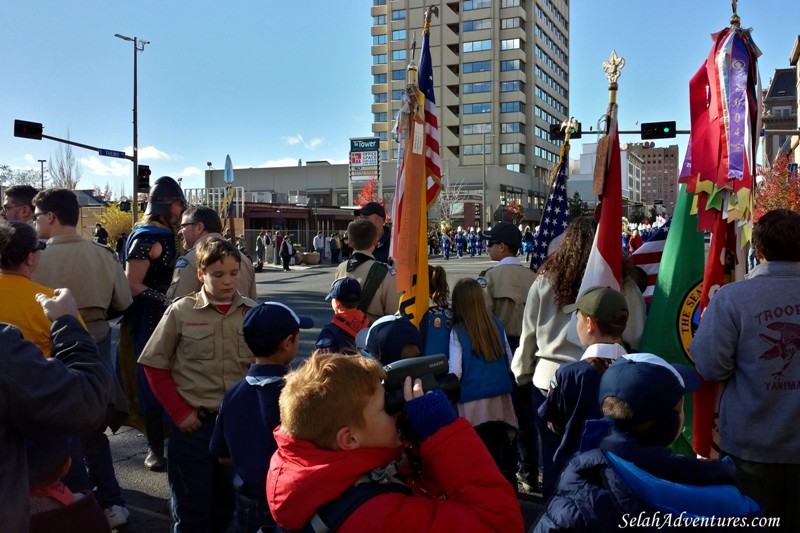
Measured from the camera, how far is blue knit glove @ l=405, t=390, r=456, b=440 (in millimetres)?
1749

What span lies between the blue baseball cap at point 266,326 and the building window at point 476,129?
85.5m

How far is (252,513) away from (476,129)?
8674 centimetres

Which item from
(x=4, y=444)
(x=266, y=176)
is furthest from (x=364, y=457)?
(x=266, y=176)

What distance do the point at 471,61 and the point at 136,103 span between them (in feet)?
205

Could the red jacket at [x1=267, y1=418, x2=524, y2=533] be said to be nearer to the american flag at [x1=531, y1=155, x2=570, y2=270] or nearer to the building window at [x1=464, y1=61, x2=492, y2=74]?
the american flag at [x1=531, y1=155, x2=570, y2=270]

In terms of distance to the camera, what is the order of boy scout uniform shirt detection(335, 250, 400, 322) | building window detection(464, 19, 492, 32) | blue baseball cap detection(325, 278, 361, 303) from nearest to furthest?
blue baseball cap detection(325, 278, 361, 303) < boy scout uniform shirt detection(335, 250, 400, 322) < building window detection(464, 19, 492, 32)

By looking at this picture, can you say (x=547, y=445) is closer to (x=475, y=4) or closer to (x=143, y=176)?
(x=143, y=176)

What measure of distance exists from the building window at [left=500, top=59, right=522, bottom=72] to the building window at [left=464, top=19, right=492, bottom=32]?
17.0ft

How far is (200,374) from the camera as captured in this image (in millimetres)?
3561

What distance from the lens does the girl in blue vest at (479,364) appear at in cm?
414

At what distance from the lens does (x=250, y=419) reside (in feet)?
8.73

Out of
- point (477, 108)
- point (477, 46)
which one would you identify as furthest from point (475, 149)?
point (477, 46)

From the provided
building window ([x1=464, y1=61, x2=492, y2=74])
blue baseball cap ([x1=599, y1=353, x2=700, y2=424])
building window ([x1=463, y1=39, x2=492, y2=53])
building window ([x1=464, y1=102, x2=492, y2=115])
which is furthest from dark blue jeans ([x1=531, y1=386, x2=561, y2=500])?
building window ([x1=463, y1=39, x2=492, y2=53])

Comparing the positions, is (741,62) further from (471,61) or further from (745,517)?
(471,61)
